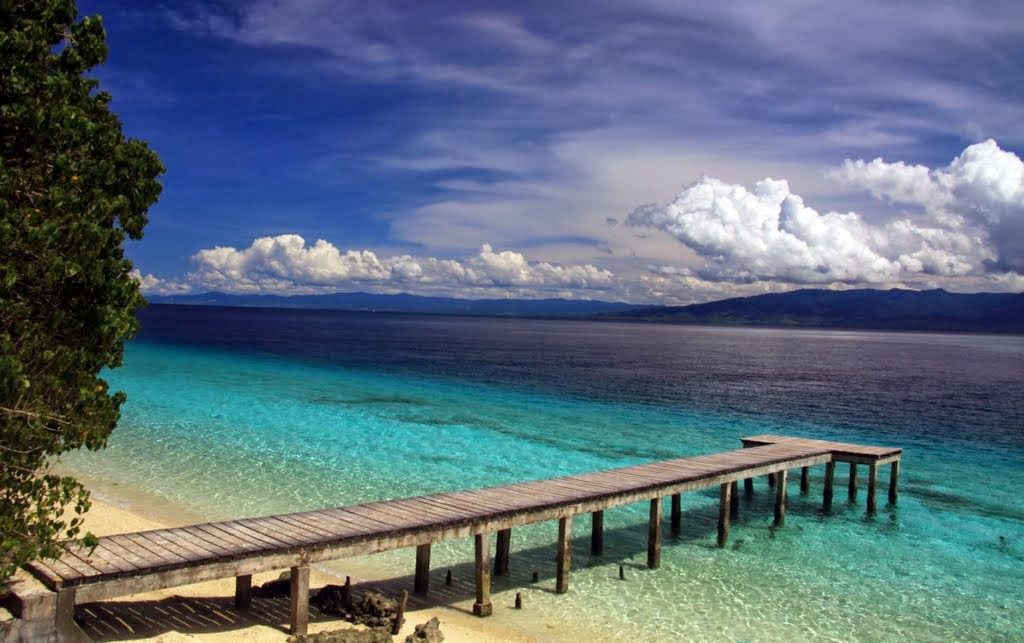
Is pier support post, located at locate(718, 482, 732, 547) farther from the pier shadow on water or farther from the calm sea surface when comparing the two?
the calm sea surface

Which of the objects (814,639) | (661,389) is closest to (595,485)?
(814,639)

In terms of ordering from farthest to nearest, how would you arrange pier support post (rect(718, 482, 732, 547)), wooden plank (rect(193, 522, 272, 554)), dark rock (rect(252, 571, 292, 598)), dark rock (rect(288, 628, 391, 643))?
pier support post (rect(718, 482, 732, 547)) < dark rock (rect(252, 571, 292, 598)) < wooden plank (rect(193, 522, 272, 554)) < dark rock (rect(288, 628, 391, 643))

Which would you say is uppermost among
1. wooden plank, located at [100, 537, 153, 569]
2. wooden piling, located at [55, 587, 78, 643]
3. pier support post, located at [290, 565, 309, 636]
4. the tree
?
the tree

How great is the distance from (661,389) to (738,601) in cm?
4535

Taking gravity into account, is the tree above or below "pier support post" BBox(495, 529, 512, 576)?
above

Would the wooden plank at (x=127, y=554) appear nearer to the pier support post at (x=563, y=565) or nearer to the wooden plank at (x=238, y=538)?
the wooden plank at (x=238, y=538)

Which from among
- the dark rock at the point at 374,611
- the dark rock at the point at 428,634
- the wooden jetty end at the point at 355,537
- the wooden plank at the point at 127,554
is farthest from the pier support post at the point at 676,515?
the wooden plank at the point at 127,554

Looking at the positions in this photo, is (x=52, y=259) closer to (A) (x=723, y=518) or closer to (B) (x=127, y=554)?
(B) (x=127, y=554)

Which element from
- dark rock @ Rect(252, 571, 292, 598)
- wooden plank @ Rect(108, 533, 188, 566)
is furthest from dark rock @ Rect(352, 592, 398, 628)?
wooden plank @ Rect(108, 533, 188, 566)

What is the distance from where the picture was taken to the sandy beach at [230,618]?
39.8ft

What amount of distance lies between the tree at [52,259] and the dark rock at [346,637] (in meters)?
4.22

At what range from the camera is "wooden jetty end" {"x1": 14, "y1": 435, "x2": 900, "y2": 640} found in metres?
10.7

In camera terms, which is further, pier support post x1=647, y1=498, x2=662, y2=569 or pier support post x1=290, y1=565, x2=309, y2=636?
pier support post x1=647, y1=498, x2=662, y2=569

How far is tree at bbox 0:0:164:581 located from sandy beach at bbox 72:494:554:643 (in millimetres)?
3497
